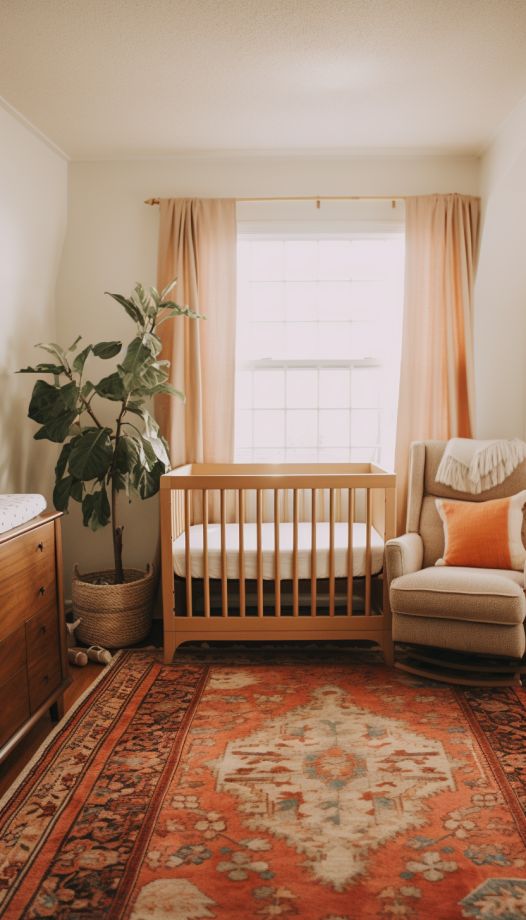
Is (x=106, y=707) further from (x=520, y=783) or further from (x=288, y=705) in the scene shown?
(x=520, y=783)

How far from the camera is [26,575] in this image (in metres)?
2.08

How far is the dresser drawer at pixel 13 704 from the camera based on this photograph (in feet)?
6.24

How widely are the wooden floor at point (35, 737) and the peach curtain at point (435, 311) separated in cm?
182

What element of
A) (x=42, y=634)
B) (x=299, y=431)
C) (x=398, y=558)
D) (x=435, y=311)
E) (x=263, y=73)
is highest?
(x=263, y=73)

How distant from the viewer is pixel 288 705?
2.48 metres

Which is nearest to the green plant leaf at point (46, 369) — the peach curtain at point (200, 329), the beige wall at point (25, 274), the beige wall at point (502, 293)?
the beige wall at point (25, 274)

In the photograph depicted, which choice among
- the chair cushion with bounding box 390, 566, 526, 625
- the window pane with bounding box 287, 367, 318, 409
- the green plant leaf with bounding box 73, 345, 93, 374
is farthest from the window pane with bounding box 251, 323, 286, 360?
the chair cushion with bounding box 390, 566, 526, 625

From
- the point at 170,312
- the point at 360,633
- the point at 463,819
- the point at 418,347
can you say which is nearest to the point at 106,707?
the point at 360,633

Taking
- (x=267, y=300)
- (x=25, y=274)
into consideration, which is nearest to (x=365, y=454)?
(x=267, y=300)

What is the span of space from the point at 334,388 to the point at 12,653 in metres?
2.34

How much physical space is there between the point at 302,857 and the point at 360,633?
139 cm

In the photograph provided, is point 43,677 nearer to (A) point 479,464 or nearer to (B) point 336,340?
(A) point 479,464

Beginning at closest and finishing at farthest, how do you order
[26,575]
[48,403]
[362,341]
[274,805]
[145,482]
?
[274,805], [26,575], [48,403], [145,482], [362,341]

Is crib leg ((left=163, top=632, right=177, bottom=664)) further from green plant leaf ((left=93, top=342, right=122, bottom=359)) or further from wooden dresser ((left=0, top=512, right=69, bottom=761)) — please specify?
green plant leaf ((left=93, top=342, right=122, bottom=359))
